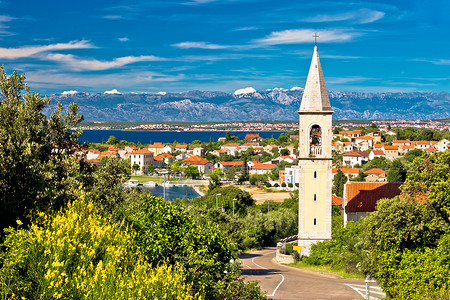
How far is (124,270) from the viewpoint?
9164mm

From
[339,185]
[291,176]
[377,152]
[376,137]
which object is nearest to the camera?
[339,185]

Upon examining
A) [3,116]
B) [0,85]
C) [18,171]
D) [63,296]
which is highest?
[0,85]

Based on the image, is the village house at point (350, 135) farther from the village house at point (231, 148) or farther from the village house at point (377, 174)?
the village house at point (377, 174)

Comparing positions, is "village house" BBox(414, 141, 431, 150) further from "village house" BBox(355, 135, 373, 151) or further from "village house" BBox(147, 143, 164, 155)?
"village house" BBox(147, 143, 164, 155)

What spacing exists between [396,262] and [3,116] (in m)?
13.8

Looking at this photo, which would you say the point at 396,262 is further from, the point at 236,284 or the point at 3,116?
the point at 3,116

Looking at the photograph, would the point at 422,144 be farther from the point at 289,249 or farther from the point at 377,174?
the point at 289,249

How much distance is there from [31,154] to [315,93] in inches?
895

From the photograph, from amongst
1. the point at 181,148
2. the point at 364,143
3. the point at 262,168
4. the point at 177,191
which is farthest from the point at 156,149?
the point at 177,191

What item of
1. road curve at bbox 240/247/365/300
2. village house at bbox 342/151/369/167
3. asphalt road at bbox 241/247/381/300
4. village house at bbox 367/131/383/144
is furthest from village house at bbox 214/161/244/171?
asphalt road at bbox 241/247/381/300

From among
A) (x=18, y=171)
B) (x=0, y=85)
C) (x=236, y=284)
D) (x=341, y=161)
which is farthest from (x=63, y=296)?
(x=341, y=161)

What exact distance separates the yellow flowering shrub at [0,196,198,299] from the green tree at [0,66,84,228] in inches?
53.8

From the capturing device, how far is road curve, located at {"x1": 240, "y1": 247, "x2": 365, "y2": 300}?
20.4m

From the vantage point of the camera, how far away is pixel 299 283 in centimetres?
2306
